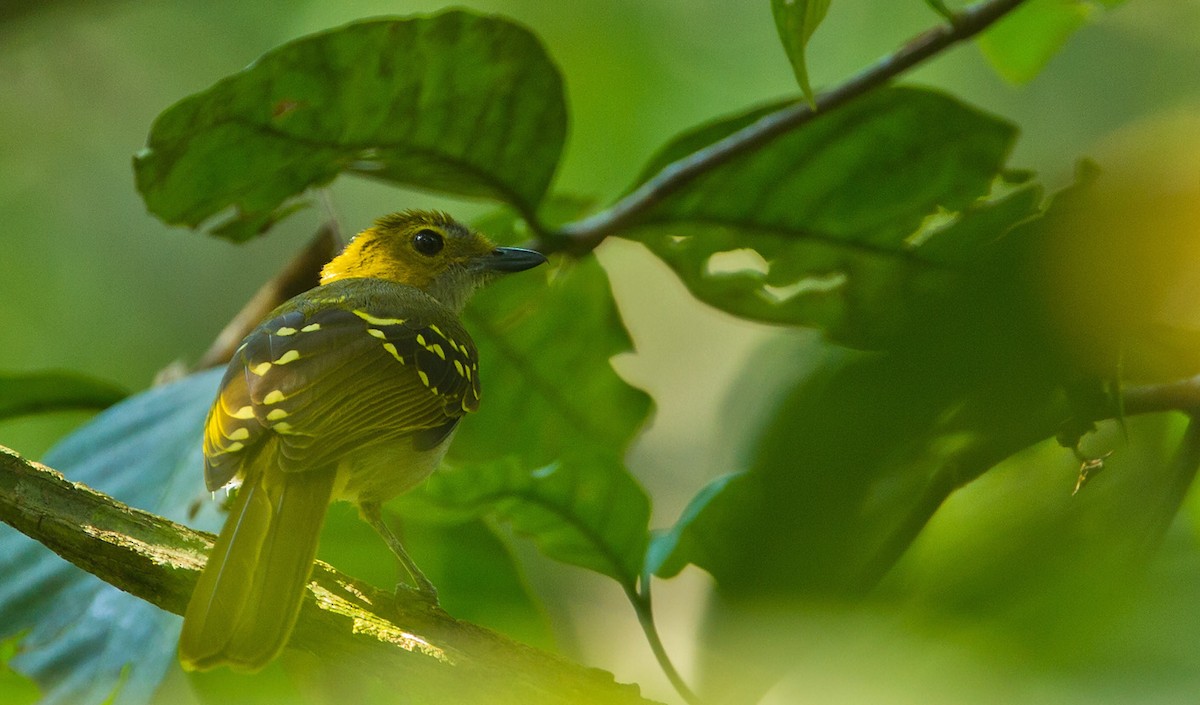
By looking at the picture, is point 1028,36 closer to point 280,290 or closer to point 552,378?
point 552,378

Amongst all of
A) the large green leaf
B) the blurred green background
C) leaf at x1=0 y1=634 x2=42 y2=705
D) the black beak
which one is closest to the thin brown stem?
the black beak

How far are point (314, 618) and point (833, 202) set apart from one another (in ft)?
4.86

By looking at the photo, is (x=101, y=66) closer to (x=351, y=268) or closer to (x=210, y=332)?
(x=210, y=332)

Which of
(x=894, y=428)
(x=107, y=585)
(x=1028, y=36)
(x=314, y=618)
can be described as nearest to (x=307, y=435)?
(x=314, y=618)

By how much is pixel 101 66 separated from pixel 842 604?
6.55 metres

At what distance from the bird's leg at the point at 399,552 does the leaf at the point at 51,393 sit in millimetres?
829

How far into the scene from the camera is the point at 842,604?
527 millimetres

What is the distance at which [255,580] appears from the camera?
1648 millimetres

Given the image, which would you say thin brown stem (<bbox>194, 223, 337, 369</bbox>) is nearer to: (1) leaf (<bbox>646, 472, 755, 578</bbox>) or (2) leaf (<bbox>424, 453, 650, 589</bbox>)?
(2) leaf (<bbox>424, 453, 650, 589</bbox>)

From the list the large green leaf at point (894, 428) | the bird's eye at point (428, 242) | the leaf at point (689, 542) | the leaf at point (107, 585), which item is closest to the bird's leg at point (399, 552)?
the leaf at point (107, 585)

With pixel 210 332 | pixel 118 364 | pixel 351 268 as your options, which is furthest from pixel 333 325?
pixel 210 332

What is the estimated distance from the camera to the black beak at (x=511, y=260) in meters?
2.79

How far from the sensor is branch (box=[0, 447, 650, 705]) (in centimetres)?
165

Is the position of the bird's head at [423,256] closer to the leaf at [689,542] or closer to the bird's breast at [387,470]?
the bird's breast at [387,470]
